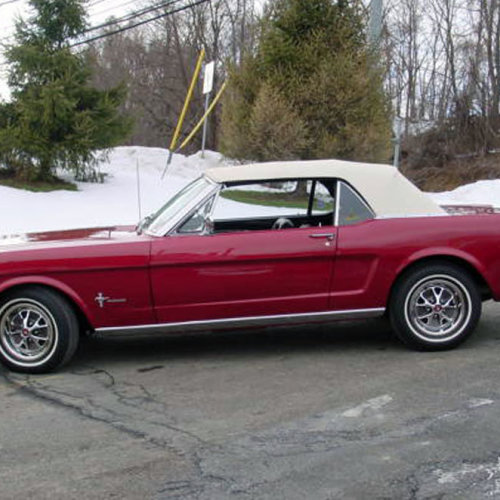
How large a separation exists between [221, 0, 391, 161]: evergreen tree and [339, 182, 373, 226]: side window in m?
12.4

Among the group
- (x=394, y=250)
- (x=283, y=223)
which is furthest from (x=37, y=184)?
(x=394, y=250)

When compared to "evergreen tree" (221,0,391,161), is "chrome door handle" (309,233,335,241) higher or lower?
lower

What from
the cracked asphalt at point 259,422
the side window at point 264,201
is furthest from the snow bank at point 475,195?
the cracked asphalt at point 259,422

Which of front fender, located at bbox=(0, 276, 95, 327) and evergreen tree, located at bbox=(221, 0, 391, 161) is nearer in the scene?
front fender, located at bbox=(0, 276, 95, 327)

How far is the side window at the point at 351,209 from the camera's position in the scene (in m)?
5.16

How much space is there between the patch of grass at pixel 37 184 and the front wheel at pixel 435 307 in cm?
1406

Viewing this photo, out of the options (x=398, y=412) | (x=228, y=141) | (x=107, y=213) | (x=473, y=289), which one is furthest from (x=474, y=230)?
(x=228, y=141)

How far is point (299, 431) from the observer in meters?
3.70

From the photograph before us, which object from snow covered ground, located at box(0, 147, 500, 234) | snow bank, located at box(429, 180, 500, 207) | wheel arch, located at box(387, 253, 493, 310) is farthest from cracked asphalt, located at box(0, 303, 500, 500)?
snow bank, located at box(429, 180, 500, 207)

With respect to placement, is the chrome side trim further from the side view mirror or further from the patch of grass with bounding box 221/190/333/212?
the patch of grass with bounding box 221/190/333/212

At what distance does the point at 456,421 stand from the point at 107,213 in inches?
502

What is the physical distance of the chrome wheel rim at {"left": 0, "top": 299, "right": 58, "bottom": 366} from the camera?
4914 millimetres

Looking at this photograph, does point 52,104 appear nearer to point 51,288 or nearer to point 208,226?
point 51,288

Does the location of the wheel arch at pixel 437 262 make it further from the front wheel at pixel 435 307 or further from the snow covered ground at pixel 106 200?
the snow covered ground at pixel 106 200
